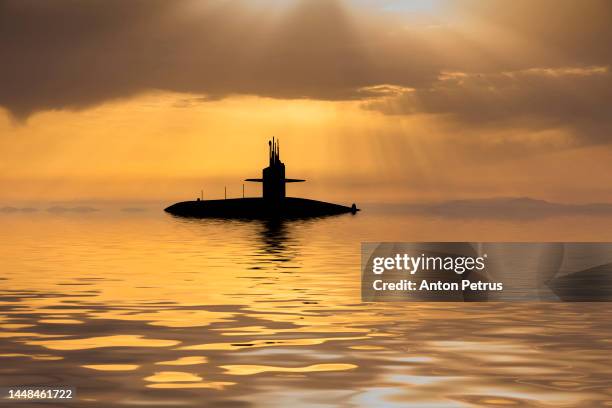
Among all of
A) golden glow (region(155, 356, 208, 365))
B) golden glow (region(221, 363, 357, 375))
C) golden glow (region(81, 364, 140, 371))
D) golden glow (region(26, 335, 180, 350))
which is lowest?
golden glow (region(221, 363, 357, 375))

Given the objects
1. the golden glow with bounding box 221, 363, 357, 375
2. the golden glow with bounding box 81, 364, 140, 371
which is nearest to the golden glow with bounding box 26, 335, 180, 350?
the golden glow with bounding box 81, 364, 140, 371

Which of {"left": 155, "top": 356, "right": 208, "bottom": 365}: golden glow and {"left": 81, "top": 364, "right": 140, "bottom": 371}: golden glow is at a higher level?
{"left": 81, "top": 364, "right": 140, "bottom": 371}: golden glow

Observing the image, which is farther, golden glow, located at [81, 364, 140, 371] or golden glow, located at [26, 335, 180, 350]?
golden glow, located at [26, 335, 180, 350]

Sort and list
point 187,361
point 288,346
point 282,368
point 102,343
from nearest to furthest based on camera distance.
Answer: point 282,368 → point 187,361 → point 288,346 → point 102,343

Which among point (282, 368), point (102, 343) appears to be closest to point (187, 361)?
point (282, 368)

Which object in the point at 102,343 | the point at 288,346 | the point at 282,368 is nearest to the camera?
the point at 282,368

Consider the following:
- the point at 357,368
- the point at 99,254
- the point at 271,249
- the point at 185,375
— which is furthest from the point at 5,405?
the point at 271,249

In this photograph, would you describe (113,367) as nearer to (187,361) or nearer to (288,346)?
(187,361)

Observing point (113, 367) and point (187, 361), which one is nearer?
point (113, 367)

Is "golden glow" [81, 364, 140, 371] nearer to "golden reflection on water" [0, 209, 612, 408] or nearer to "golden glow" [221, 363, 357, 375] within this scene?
"golden reflection on water" [0, 209, 612, 408]

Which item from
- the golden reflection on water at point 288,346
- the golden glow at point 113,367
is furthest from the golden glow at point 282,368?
the golden glow at point 113,367

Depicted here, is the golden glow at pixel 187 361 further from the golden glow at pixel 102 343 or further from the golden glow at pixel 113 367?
the golden glow at pixel 102 343

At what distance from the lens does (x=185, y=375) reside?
2284cm

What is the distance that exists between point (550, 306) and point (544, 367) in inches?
569
